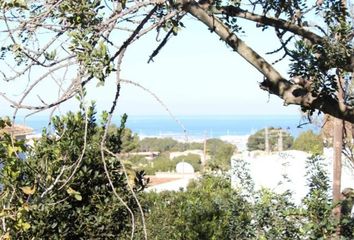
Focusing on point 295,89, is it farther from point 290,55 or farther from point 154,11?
point 154,11

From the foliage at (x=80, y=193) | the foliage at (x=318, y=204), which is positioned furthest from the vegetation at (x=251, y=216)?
the foliage at (x=80, y=193)

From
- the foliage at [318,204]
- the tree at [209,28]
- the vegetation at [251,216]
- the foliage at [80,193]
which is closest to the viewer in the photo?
the tree at [209,28]

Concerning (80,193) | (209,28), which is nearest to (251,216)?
(80,193)

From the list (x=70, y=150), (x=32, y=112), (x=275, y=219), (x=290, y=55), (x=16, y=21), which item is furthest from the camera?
(x=275, y=219)

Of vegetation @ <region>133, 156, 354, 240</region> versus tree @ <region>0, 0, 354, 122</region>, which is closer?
tree @ <region>0, 0, 354, 122</region>

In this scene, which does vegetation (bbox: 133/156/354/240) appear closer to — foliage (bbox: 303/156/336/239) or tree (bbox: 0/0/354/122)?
foliage (bbox: 303/156/336/239)

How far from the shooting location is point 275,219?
15.8 ft

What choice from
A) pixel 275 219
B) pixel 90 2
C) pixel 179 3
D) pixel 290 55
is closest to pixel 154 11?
pixel 179 3

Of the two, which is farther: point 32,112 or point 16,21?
point 16,21

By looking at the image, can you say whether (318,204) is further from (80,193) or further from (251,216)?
(80,193)

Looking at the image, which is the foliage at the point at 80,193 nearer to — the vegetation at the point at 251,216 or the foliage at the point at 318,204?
the vegetation at the point at 251,216

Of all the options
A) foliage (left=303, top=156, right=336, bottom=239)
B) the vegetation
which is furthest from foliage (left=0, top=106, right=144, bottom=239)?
foliage (left=303, top=156, right=336, bottom=239)

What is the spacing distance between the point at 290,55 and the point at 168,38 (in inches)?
21.3

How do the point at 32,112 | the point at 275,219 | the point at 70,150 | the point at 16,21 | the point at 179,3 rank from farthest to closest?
1. the point at 275,219
2. the point at 70,150
3. the point at 179,3
4. the point at 16,21
5. the point at 32,112
